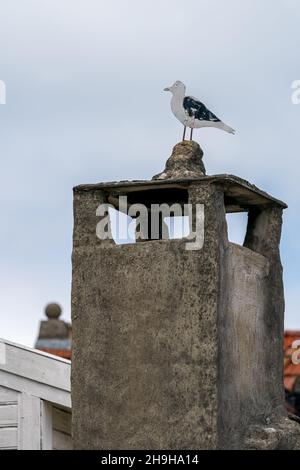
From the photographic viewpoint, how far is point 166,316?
9258 mm

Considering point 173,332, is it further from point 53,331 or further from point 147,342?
point 53,331

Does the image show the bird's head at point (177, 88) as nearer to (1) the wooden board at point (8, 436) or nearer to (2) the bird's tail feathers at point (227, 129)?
(2) the bird's tail feathers at point (227, 129)

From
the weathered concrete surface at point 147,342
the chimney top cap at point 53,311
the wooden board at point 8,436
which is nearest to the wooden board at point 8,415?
→ the wooden board at point 8,436

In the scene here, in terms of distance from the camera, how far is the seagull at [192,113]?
10039mm

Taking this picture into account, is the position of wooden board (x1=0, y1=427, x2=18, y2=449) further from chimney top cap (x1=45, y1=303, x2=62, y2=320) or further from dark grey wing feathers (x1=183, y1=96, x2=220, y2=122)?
chimney top cap (x1=45, y1=303, x2=62, y2=320)

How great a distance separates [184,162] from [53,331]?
15059 millimetres

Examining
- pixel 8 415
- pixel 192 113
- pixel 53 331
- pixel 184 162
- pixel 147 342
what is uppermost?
pixel 192 113

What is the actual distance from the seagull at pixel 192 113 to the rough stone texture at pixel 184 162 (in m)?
0.14

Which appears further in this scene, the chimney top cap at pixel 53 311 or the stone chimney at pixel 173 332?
the chimney top cap at pixel 53 311

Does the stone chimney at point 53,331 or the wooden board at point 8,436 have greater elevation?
the wooden board at point 8,436

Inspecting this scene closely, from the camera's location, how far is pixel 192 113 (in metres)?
10.0

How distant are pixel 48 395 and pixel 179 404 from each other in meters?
3.39

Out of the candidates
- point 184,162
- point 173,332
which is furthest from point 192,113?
point 173,332
